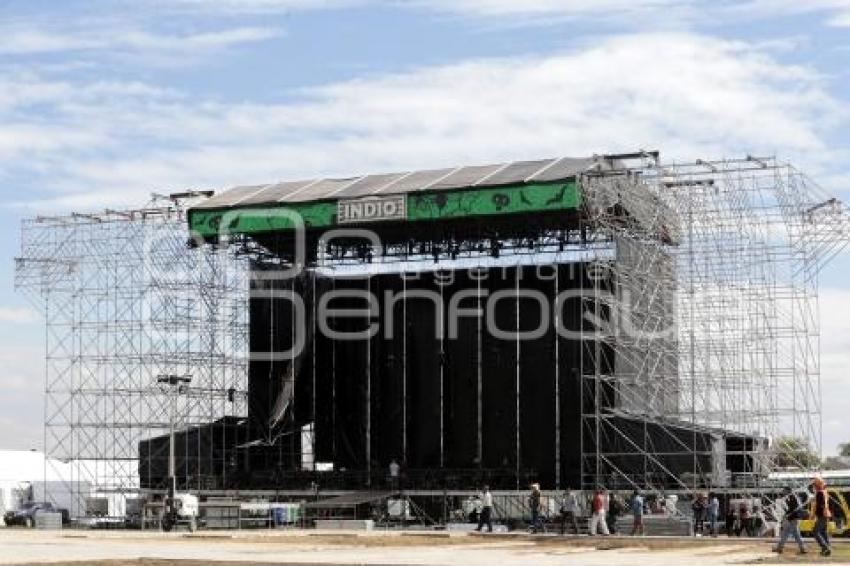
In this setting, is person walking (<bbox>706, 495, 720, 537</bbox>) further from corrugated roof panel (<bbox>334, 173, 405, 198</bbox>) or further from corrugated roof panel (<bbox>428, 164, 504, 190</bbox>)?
corrugated roof panel (<bbox>334, 173, 405, 198</bbox>)

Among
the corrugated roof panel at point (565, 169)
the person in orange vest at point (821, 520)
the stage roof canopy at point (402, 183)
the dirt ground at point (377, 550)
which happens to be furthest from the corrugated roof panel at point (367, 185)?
the person in orange vest at point (821, 520)

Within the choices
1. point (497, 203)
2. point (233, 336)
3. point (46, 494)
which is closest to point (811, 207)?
point (497, 203)

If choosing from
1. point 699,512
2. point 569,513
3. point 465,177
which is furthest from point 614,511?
point 465,177

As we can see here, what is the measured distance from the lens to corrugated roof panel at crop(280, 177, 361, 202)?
214 feet

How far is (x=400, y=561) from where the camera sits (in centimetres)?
3131

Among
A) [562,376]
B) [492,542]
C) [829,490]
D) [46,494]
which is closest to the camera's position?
[492,542]

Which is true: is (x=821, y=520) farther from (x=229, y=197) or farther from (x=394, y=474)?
(x=229, y=197)

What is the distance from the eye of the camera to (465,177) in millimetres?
63188

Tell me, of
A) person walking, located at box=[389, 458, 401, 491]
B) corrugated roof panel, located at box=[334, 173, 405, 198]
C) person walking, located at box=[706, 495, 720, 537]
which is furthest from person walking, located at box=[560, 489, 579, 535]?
corrugated roof panel, located at box=[334, 173, 405, 198]

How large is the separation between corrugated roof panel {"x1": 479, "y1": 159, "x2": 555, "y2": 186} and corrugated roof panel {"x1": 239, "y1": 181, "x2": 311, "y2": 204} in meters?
9.51

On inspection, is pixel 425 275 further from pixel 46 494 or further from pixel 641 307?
pixel 46 494

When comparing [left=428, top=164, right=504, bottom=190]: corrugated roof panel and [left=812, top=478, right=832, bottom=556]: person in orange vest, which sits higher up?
[left=428, top=164, right=504, bottom=190]: corrugated roof panel

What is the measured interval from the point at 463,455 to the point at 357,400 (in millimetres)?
5458

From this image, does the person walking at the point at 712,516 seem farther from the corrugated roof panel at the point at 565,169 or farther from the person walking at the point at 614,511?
the corrugated roof panel at the point at 565,169
